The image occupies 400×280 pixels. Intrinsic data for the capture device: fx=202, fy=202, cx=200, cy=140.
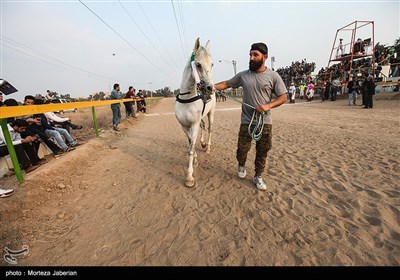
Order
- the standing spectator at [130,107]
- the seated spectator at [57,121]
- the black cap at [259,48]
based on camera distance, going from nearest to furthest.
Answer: the black cap at [259,48], the seated spectator at [57,121], the standing spectator at [130,107]

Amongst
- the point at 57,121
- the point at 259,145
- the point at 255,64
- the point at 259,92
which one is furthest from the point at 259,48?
Result: the point at 57,121

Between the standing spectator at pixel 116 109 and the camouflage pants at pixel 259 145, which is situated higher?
the standing spectator at pixel 116 109

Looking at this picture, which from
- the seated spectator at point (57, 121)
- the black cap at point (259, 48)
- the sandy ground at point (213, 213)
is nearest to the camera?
the sandy ground at point (213, 213)

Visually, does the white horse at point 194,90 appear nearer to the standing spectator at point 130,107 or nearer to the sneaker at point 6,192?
→ the sneaker at point 6,192

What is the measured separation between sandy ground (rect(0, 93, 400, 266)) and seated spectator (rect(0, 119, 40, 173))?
658 mm

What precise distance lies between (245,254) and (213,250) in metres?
0.32

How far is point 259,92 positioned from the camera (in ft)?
9.55

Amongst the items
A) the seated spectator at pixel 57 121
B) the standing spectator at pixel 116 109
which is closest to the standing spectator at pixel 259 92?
the seated spectator at pixel 57 121

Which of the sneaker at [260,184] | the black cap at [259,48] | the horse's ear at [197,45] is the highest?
the horse's ear at [197,45]

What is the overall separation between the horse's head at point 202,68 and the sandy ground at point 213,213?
162 centimetres

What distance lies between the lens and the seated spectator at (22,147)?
3939 millimetres

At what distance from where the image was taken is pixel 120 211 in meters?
2.86

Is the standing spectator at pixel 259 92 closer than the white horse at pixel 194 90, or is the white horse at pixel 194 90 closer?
the standing spectator at pixel 259 92

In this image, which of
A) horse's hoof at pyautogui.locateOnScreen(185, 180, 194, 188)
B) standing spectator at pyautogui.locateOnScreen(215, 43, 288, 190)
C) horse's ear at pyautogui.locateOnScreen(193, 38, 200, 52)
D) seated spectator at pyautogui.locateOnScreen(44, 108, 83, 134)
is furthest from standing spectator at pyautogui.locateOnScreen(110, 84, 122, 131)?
standing spectator at pyautogui.locateOnScreen(215, 43, 288, 190)
